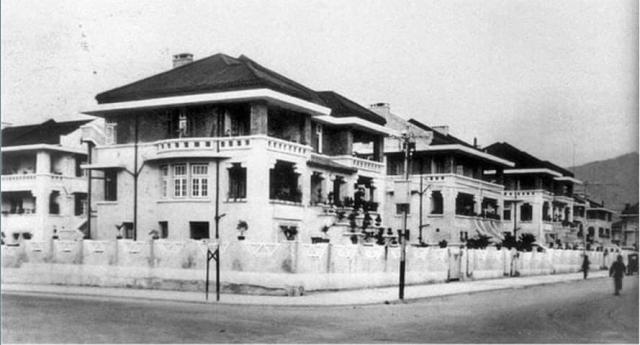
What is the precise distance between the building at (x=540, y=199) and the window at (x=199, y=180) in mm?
10557

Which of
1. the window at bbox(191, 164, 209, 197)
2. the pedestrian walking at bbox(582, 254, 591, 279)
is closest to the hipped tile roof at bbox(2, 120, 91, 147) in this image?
the window at bbox(191, 164, 209, 197)

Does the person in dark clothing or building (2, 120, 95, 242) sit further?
building (2, 120, 95, 242)

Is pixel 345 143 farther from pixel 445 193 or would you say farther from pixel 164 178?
pixel 164 178

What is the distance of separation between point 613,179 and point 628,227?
3.38 ft

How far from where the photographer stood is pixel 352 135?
3897cm

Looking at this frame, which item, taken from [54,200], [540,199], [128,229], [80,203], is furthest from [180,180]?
[540,199]

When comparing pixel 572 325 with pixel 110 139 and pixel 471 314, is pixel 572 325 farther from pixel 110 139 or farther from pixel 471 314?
pixel 110 139

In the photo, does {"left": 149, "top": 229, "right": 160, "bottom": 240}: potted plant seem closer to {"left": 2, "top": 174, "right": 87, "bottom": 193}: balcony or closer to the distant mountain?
{"left": 2, "top": 174, "right": 87, "bottom": 193}: balcony

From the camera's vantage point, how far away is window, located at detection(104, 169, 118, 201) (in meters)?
28.7

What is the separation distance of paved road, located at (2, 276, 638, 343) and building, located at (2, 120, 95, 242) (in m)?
2.10

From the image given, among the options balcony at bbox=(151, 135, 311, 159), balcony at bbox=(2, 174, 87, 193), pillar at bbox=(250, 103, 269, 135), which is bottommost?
balcony at bbox=(2, 174, 87, 193)

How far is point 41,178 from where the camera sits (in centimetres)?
1967

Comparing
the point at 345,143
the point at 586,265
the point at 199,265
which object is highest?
the point at 345,143

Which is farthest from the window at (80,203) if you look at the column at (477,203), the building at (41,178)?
the column at (477,203)
